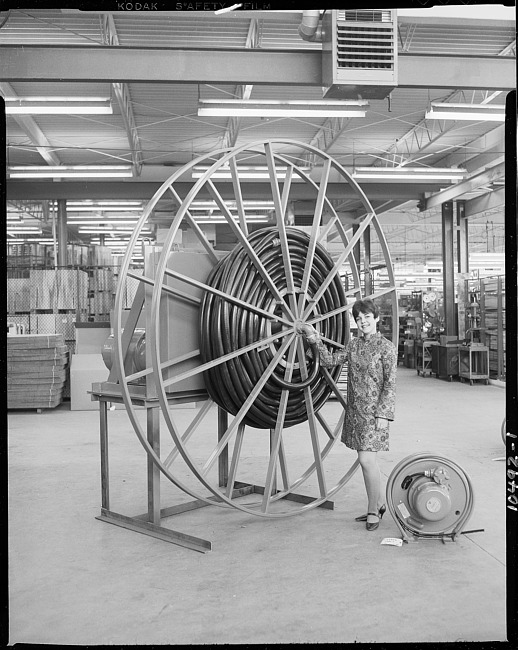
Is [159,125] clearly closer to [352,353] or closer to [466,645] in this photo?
[352,353]

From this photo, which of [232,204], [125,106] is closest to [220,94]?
[125,106]

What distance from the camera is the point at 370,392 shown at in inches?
183

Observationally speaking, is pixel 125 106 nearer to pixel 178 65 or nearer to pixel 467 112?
pixel 178 65

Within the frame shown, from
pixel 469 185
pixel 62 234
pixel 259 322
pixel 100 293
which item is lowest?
pixel 259 322

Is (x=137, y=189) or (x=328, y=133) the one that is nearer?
(x=328, y=133)

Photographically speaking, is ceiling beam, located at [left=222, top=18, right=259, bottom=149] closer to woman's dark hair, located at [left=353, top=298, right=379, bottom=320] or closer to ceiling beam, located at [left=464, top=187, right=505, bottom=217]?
woman's dark hair, located at [left=353, top=298, right=379, bottom=320]

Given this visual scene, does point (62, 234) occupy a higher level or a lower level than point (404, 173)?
lower

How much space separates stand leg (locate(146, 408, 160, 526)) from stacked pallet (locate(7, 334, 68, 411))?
6383 mm

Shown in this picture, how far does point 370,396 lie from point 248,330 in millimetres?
989

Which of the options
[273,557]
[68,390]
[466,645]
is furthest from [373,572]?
[68,390]

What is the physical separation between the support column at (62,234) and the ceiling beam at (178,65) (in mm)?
7241

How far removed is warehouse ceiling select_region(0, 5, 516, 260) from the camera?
750cm

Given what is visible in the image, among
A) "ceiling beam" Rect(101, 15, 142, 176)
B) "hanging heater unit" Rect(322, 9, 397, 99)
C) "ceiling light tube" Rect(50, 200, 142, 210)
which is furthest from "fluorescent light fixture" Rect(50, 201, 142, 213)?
"hanging heater unit" Rect(322, 9, 397, 99)

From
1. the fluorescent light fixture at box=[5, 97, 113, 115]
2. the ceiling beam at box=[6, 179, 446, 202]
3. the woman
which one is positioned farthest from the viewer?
the ceiling beam at box=[6, 179, 446, 202]
